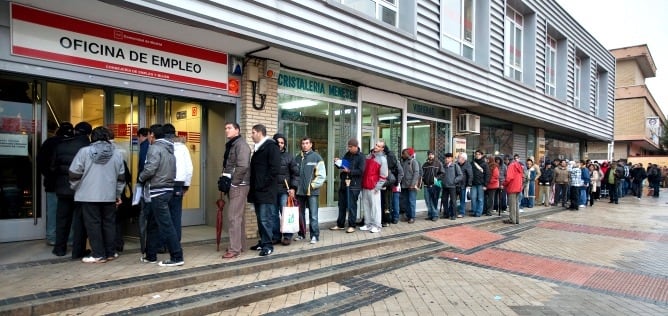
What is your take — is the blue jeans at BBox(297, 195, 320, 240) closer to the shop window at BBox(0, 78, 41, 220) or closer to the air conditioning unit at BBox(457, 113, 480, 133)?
the shop window at BBox(0, 78, 41, 220)

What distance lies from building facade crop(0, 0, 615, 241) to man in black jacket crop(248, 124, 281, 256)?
1.12 meters

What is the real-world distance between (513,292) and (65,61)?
634 centimetres

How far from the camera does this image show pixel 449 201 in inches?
426

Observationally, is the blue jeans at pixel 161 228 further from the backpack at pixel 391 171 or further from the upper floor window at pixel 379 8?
the upper floor window at pixel 379 8

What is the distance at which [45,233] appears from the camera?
20.6ft

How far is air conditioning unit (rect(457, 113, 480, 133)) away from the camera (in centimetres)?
1257

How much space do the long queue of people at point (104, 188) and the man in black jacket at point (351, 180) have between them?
10.8 ft

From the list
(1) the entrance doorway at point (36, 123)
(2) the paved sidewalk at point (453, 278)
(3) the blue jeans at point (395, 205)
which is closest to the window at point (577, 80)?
(2) the paved sidewalk at point (453, 278)

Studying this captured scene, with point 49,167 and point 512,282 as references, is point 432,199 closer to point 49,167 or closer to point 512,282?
point 512,282

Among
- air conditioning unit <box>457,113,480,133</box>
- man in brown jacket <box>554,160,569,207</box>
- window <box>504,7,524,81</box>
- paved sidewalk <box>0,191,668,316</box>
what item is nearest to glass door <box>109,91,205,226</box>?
paved sidewalk <box>0,191,668,316</box>

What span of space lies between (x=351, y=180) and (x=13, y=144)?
18.0ft

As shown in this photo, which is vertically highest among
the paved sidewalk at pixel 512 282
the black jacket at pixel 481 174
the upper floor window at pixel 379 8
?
the upper floor window at pixel 379 8

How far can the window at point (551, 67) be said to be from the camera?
15914 mm

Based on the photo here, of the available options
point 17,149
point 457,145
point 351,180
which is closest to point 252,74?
point 351,180
